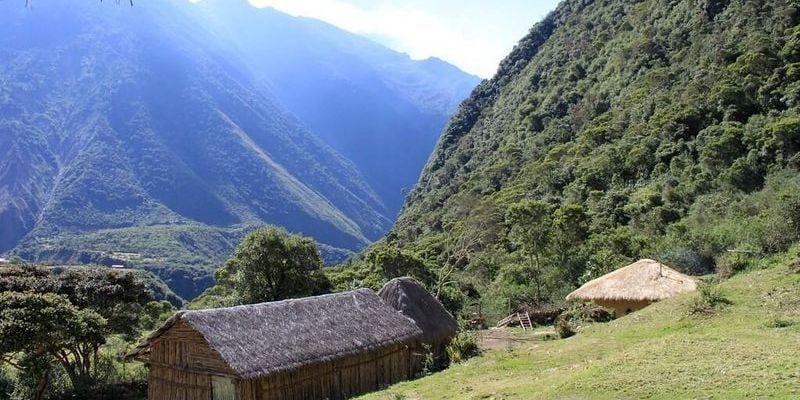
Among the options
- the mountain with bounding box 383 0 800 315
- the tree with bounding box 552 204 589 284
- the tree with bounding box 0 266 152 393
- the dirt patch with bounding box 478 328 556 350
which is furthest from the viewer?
the tree with bounding box 552 204 589 284

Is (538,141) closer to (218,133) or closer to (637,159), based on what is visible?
(637,159)

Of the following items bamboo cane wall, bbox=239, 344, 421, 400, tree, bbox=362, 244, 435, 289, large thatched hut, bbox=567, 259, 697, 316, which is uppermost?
tree, bbox=362, 244, 435, 289

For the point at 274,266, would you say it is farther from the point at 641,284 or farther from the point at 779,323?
the point at 779,323

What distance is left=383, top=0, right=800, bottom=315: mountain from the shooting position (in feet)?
113

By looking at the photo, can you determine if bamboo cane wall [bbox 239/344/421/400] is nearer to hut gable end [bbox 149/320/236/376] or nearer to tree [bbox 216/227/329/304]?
hut gable end [bbox 149/320/236/376]

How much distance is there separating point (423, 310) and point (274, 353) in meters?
8.09

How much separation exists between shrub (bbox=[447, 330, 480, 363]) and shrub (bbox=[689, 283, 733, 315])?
26.4 feet

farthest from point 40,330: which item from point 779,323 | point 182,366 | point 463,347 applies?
point 779,323

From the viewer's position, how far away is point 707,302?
1689 cm

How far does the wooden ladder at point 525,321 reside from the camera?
29041 mm

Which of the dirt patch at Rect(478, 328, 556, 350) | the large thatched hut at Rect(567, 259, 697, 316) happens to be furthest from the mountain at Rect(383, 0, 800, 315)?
the dirt patch at Rect(478, 328, 556, 350)

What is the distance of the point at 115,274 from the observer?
29.2m

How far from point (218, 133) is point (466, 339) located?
148 meters

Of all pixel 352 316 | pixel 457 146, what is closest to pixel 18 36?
pixel 457 146
